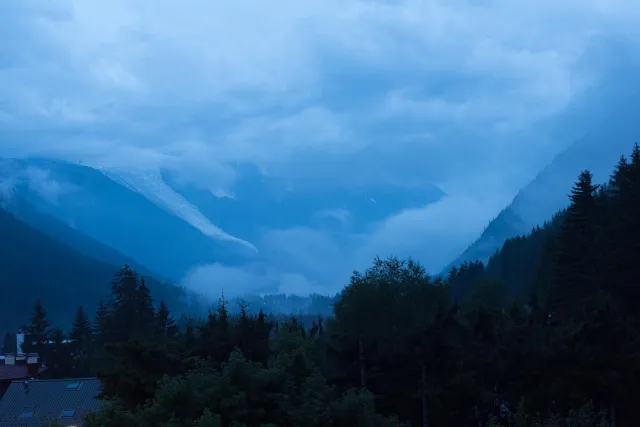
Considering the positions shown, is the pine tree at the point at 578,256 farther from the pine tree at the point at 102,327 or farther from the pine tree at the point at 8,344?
the pine tree at the point at 8,344

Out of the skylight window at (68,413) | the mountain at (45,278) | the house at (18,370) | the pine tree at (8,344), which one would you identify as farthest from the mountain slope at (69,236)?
the skylight window at (68,413)

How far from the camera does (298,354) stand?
53.2ft

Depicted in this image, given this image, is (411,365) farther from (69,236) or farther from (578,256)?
(69,236)

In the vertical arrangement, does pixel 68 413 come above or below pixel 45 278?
below

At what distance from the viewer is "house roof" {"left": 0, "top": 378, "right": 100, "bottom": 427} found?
33.2 meters

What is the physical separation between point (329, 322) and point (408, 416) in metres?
6.70

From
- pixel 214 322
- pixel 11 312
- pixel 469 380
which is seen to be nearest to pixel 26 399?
pixel 214 322

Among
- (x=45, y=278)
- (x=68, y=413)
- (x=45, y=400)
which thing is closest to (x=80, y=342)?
(x=45, y=400)

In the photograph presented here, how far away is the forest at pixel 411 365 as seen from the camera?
14000 millimetres

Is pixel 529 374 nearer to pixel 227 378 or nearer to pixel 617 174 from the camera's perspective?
pixel 227 378

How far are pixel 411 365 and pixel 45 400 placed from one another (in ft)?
65.8

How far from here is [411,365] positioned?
2364 cm

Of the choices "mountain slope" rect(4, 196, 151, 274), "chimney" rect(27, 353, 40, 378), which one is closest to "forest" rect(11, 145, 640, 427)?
"chimney" rect(27, 353, 40, 378)

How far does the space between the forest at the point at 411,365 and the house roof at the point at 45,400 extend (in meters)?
8.50
